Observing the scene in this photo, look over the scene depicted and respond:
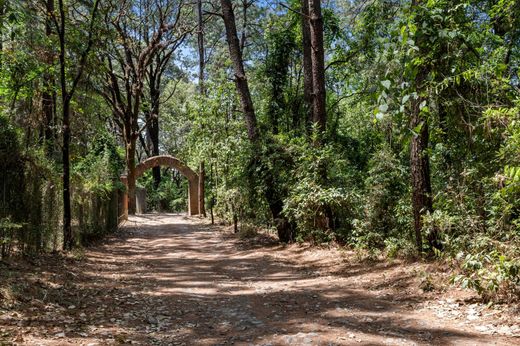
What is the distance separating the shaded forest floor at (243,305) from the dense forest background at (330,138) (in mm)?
511

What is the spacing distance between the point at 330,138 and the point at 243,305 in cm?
735

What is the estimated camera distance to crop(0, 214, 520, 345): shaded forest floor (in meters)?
4.43

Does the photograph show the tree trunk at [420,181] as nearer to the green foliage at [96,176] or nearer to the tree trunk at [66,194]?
the tree trunk at [66,194]

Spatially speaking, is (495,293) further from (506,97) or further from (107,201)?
(107,201)

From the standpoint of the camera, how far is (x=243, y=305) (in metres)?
5.91

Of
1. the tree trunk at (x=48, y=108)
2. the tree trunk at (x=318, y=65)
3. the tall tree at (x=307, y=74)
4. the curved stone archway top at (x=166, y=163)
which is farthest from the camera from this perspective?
the curved stone archway top at (x=166, y=163)

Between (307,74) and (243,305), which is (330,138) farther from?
(243,305)

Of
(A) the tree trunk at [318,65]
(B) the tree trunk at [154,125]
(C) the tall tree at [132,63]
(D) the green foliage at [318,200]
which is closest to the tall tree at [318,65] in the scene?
(A) the tree trunk at [318,65]

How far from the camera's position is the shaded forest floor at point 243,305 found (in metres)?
4.43

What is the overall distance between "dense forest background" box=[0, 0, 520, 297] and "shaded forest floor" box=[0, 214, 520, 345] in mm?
511

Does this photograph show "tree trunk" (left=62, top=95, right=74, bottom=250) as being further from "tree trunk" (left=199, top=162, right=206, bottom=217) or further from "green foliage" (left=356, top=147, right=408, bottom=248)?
"tree trunk" (left=199, top=162, right=206, bottom=217)

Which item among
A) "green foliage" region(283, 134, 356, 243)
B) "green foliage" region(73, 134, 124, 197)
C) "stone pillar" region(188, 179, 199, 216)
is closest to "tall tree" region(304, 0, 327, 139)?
"green foliage" region(283, 134, 356, 243)

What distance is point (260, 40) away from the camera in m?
27.0

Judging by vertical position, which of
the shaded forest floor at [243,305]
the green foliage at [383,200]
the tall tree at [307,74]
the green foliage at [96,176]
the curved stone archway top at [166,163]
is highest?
the tall tree at [307,74]
